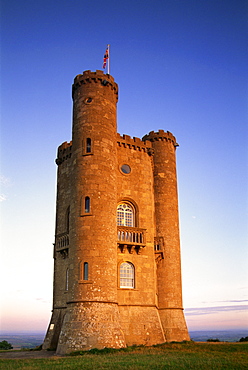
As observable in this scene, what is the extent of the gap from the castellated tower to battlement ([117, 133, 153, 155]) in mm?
87

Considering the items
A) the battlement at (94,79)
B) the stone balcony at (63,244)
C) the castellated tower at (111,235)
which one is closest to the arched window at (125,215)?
the castellated tower at (111,235)

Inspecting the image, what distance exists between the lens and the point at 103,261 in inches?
951

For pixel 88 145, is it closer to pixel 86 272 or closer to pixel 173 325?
pixel 86 272

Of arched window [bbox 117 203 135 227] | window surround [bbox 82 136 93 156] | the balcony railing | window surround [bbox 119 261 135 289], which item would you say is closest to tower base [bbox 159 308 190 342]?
window surround [bbox 119 261 135 289]

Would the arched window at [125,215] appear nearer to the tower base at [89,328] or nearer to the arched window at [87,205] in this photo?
the arched window at [87,205]

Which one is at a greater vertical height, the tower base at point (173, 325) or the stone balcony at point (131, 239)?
the stone balcony at point (131, 239)

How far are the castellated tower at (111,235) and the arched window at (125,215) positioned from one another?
0.26ft

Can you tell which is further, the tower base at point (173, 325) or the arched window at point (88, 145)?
the tower base at point (173, 325)

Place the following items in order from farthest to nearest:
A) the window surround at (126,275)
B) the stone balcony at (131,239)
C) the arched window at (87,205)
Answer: the stone balcony at (131,239), the window surround at (126,275), the arched window at (87,205)

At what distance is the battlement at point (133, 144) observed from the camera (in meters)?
31.4

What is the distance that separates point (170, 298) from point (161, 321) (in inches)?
77.7

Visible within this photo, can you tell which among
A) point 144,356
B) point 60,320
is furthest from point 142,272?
point 144,356

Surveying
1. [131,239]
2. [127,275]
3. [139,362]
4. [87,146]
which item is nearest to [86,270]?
[127,275]

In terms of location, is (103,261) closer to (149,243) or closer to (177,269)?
(149,243)
